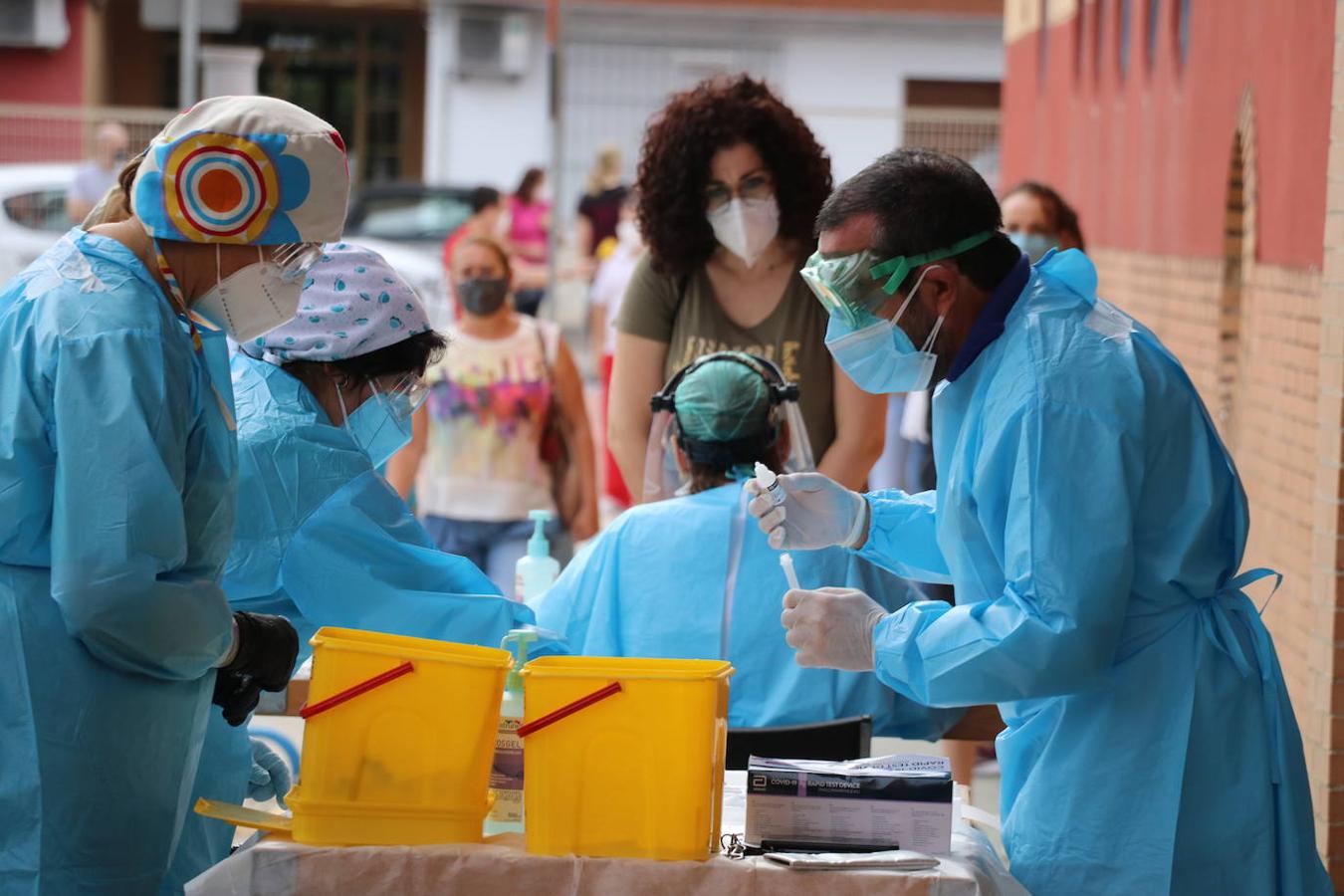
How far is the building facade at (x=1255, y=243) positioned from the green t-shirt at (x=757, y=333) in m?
1.27

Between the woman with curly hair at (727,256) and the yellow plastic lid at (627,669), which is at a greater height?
the woman with curly hair at (727,256)

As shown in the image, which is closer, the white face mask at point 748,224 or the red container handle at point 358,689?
the red container handle at point 358,689

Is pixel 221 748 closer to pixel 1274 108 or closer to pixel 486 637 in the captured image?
pixel 486 637

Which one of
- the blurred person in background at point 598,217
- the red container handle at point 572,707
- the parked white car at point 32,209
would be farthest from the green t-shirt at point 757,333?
the parked white car at point 32,209

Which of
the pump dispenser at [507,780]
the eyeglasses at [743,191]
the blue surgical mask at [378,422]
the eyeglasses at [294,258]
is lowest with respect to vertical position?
the pump dispenser at [507,780]

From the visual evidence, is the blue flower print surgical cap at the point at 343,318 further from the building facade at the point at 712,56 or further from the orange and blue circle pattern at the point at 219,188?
the building facade at the point at 712,56

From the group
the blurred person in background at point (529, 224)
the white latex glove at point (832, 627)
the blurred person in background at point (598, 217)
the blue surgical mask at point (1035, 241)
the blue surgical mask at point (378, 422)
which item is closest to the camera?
the white latex glove at point (832, 627)

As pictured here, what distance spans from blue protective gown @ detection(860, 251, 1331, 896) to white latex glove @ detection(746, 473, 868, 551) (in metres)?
0.45

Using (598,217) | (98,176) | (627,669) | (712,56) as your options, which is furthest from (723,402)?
(712,56)

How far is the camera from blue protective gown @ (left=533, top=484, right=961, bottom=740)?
3.74m

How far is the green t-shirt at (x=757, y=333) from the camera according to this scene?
15.1ft

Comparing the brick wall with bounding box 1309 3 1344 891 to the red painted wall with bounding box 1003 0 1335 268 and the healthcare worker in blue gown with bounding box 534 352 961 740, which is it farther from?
the healthcare worker in blue gown with bounding box 534 352 961 740

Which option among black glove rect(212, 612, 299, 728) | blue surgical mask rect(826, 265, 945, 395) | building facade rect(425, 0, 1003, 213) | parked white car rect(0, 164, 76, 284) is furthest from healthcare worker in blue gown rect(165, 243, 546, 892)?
building facade rect(425, 0, 1003, 213)

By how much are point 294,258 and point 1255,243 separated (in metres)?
4.14
